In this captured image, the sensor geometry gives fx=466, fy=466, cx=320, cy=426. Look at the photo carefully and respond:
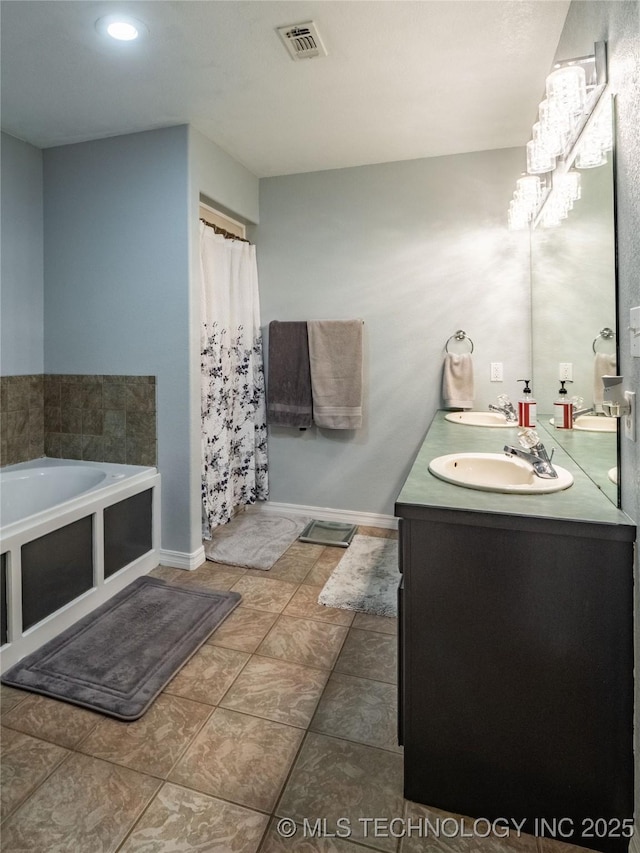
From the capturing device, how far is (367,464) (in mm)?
3277

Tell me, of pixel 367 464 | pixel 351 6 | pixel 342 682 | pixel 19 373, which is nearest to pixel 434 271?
pixel 367 464

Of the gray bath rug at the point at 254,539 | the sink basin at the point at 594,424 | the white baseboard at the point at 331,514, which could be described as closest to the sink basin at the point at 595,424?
the sink basin at the point at 594,424

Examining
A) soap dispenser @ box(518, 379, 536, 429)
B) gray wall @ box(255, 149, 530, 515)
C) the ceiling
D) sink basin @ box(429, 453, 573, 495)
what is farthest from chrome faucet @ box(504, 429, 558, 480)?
the ceiling

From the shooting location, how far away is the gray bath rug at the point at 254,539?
9.09 ft

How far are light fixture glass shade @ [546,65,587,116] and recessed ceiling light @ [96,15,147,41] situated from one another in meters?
1.52

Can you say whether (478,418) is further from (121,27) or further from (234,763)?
(121,27)

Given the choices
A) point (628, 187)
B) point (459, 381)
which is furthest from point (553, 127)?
point (459, 381)

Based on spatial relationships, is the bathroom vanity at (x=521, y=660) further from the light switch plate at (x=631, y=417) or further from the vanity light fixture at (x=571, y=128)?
the vanity light fixture at (x=571, y=128)

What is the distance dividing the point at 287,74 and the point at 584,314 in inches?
65.4

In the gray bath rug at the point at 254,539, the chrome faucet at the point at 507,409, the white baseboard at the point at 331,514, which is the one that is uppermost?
the chrome faucet at the point at 507,409

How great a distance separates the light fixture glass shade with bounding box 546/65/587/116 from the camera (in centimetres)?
140

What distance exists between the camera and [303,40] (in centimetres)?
185

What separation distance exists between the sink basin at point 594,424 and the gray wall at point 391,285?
3.94 ft

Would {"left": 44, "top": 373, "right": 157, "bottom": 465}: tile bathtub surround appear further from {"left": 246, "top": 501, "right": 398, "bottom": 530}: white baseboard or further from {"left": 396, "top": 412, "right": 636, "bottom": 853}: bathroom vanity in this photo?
{"left": 396, "top": 412, "right": 636, "bottom": 853}: bathroom vanity
